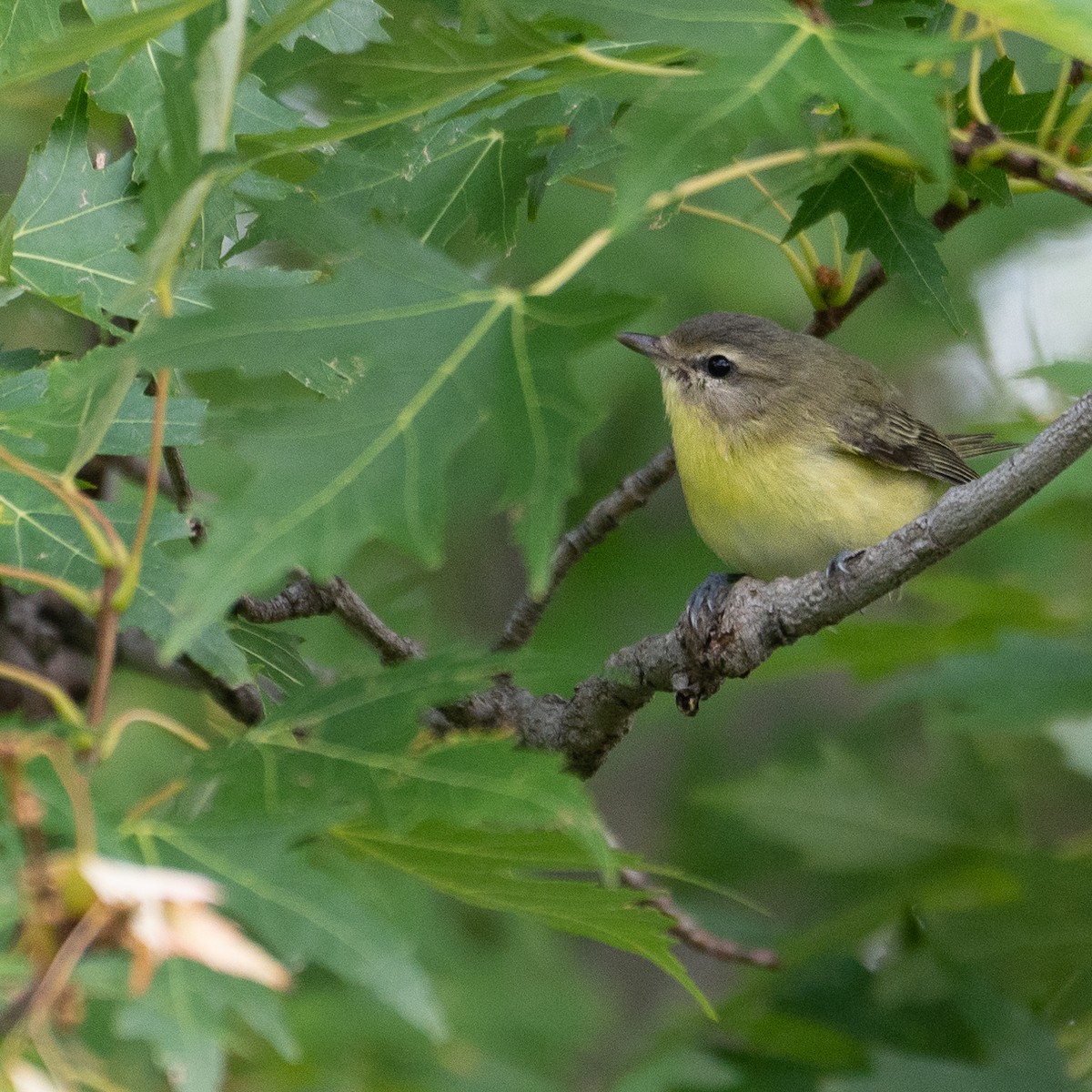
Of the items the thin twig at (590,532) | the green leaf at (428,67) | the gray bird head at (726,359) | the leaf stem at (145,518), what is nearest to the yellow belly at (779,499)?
the gray bird head at (726,359)

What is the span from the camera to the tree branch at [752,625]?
2178 millimetres

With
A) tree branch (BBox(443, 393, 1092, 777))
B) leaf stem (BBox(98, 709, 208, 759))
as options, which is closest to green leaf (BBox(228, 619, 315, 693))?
tree branch (BBox(443, 393, 1092, 777))

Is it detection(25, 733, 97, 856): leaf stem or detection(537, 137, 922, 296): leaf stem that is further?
detection(537, 137, 922, 296): leaf stem

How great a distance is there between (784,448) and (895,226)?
135 centimetres

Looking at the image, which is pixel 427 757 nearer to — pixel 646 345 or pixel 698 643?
pixel 698 643

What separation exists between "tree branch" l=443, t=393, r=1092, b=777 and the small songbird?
1074 millimetres

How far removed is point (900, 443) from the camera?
444cm

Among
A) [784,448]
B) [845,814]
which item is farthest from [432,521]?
[845,814]

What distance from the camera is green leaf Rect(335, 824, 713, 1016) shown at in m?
2.06

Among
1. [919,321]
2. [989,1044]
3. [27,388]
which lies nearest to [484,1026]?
[989,1044]

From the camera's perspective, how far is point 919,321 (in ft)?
20.9

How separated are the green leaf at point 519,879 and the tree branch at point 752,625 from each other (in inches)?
26.2

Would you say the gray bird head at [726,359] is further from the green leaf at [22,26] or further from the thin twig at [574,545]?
the green leaf at [22,26]

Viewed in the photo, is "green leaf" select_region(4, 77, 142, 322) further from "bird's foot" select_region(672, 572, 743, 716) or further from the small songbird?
the small songbird
